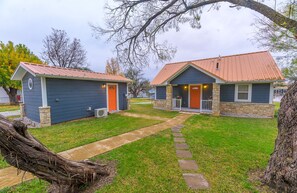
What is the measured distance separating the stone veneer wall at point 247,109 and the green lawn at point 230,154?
155 inches

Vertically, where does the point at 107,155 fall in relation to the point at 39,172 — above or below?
below

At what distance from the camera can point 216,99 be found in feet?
32.3

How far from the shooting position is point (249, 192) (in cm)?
241

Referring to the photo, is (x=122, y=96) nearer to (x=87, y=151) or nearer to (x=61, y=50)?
(x=87, y=151)

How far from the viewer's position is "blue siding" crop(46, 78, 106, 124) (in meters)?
7.59

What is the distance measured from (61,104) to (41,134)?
2.38 m

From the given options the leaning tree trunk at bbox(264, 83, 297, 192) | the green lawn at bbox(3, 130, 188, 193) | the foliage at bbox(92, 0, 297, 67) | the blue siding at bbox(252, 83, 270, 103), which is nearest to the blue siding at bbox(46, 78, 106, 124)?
the foliage at bbox(92, 0, 297, 67)

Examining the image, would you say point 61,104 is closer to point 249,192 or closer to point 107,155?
point 107,155

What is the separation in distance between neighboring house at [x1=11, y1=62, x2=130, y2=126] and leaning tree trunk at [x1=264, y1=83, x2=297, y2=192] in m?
8.95

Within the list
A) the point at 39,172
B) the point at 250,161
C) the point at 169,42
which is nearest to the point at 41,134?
the point at 39,172

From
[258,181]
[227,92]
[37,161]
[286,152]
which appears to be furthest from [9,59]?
[286,152]

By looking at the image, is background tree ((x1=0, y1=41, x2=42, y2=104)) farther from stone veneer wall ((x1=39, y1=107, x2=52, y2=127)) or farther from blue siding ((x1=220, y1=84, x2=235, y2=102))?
blue siding ((x1=220, y1=84, x2=235, y2=102))

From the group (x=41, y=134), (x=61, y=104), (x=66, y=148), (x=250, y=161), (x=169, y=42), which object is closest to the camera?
(x=250, y=161)

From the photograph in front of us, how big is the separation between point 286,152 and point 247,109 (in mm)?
8614
